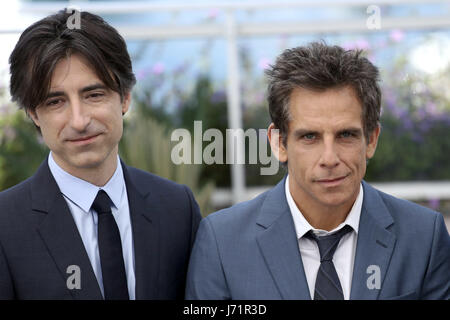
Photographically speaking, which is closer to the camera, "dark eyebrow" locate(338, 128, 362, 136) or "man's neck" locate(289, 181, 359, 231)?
"dark eyebrow" locate(338, 128, 362, 136)

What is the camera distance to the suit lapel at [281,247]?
2137mm

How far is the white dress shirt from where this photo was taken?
2.19 metres

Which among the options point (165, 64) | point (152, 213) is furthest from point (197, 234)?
point (165, 64)

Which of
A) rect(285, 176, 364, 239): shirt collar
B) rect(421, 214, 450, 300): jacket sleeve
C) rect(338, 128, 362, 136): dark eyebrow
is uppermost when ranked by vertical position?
rect(338, 128, 362, 136): dark eyebrow

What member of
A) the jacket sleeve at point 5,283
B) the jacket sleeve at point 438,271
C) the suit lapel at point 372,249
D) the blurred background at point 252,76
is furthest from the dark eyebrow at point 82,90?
the blurred background at point 252,76

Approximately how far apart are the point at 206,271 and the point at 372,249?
60 centimetres

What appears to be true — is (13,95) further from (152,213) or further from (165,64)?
(165,64)

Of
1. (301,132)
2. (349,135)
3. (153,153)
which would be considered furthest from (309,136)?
(153,153)

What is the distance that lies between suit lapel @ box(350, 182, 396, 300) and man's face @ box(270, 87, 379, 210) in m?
0.15

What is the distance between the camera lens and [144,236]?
227cm

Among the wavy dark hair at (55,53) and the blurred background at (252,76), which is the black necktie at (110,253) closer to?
the wavy dark hair at (55,53)

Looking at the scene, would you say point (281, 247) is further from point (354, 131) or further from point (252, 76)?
point (252, 76)

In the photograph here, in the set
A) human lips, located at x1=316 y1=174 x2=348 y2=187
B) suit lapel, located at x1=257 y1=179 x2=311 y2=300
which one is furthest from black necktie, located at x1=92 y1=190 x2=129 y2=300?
human lips, located at x1=316 y1=174 x2=348 y2=187

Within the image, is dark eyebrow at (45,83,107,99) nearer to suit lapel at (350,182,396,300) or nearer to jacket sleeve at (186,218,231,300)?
jacket sleeve at (186,218,231,300)
